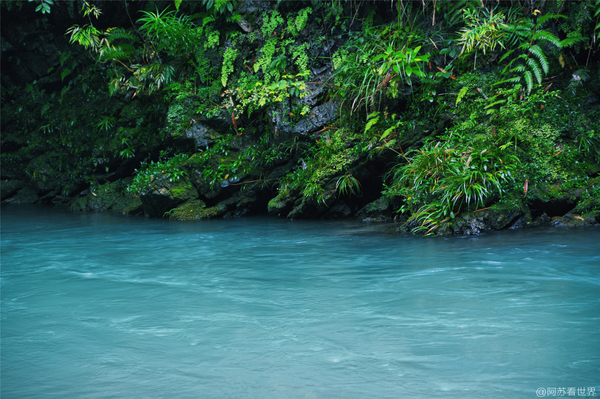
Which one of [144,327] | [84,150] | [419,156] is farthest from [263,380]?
[84,150]

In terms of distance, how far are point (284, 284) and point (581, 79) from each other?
6690mm

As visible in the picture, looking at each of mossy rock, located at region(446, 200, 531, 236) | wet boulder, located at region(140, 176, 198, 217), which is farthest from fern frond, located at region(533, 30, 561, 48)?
wet boulder, located at region(140, 176, 198, 217)

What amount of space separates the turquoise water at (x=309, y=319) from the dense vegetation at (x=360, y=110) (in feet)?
3.97

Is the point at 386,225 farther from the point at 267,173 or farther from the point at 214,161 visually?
the point at 214,161

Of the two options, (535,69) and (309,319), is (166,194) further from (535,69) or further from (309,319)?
(535,69)

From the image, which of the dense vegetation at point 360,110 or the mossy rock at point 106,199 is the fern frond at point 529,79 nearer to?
the dense vegetation at point 360,110

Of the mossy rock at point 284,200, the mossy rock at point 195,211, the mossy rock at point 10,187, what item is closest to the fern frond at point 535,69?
the mossy rock at point 284,200

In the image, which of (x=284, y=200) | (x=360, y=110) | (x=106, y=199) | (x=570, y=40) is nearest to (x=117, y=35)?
(x=106, y=199)

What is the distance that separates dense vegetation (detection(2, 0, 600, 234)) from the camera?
757cm

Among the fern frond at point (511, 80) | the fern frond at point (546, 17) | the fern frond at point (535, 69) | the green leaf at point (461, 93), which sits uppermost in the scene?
the fern frond at point (546, 17)

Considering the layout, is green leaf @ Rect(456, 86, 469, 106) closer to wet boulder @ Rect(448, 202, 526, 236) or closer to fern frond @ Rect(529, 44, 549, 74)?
fern frond @ Rect(529, 44, 549, 74)

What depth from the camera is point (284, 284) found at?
482 centimetres

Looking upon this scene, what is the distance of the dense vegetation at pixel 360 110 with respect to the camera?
24.8 ft

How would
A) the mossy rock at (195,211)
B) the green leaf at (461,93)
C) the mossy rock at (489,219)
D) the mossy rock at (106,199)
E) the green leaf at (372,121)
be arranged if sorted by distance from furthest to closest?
1. the mossy rock at (106,199)
2. the mossy rock at (195,211)
3. the green leaf at (372,121)
4. the green leaf at (461,93)
5. the mossy rock at (489,219)
